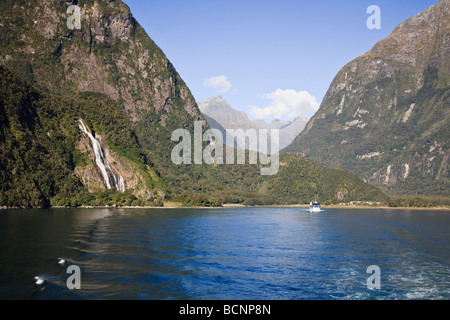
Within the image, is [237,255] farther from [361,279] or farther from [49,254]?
[49,254]

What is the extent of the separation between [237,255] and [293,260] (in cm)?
985

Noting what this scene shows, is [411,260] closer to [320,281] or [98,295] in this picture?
[320,281]

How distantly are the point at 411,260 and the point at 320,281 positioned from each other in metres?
26.0

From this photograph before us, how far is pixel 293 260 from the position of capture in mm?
66750

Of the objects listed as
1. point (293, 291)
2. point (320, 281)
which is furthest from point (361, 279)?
point (293, 291)
